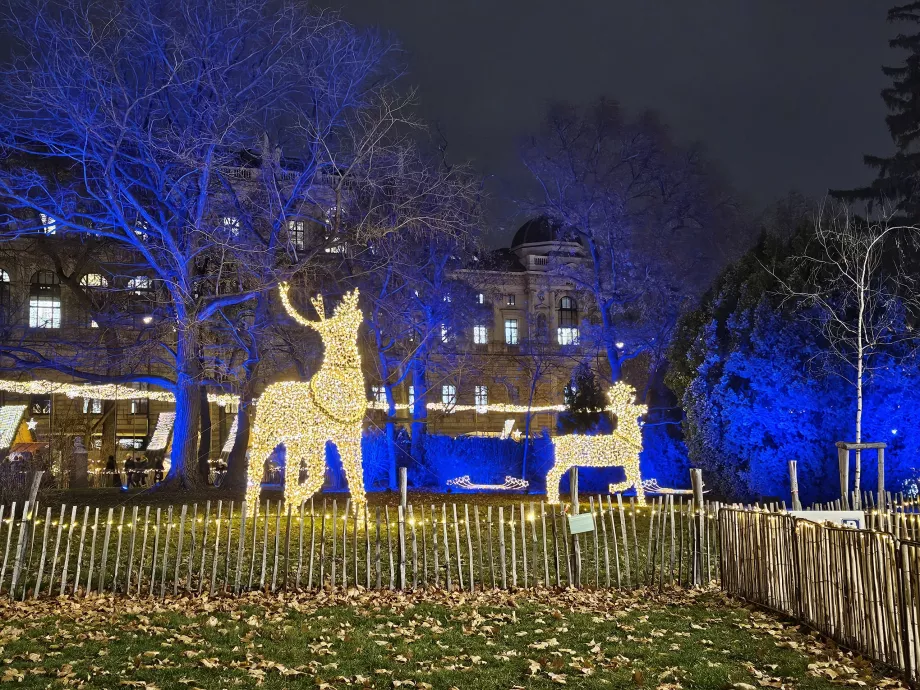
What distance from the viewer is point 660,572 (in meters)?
10.4

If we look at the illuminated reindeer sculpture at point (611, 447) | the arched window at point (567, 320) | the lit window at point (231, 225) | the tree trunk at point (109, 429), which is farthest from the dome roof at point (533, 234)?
the illuminated reindeer sculpture at point (611, 447)

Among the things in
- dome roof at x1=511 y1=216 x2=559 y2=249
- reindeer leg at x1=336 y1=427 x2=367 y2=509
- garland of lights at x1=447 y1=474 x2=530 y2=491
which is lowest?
garland of lights at x1=447 y1=474 x2=530 y2=491

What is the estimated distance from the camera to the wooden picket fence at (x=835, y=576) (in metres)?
6.45

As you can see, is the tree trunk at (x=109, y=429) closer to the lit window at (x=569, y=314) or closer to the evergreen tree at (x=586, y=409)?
the evergreen tree at (x=586, y=409)

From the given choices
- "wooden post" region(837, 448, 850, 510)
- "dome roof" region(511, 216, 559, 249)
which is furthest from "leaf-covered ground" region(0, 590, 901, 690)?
"dome roof" region(511, 216, 559, 249)

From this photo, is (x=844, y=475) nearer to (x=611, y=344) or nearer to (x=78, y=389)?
(x=611, y=344)

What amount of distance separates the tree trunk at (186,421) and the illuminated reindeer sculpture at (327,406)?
760 cm

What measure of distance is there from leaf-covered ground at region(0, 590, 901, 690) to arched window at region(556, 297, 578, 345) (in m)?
43.0

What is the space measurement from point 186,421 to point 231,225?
5.12 meters

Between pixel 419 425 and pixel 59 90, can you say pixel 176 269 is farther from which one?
pixel 419 425

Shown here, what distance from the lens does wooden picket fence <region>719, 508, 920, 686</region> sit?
254 inches

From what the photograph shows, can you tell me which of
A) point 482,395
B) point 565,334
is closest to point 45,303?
point 482,395

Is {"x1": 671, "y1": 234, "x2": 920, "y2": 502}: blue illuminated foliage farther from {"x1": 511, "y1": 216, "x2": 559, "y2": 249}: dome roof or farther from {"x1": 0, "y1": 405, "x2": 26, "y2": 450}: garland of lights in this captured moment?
{"x1": 511, "y1": 216, "x2": 559, "y2": 249}: dome roof

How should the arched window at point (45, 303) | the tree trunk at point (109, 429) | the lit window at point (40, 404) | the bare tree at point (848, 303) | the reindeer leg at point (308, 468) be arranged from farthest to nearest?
the arched window at point (45, 303) → the lit window at point (40, 404) → the tree trunk at point (109, 429) → the bare tree at point (848, 303) → the reindeer leg at point (308, 468)
